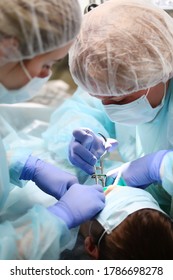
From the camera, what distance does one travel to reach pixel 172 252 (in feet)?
3.29

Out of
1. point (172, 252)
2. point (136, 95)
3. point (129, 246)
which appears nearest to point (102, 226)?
point (129, 246)

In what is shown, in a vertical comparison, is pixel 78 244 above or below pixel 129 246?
below

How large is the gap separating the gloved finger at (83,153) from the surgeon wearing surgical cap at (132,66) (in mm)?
109

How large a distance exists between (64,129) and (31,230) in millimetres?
662

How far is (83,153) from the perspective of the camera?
1.37 metres

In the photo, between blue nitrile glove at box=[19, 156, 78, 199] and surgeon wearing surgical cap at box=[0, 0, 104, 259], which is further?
blue nitrile glove at box=[19, 156, 78, 199]

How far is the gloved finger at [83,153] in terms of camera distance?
1365 mm

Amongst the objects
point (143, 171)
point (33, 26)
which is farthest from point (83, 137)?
point (33, 26)

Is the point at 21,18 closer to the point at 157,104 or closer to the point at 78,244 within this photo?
the point at 157,104

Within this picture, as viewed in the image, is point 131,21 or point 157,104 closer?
point 131,21

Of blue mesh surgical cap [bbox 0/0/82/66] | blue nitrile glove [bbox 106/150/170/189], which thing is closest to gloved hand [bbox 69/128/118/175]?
blue nitrile glove [bbox 106/150/170/189]

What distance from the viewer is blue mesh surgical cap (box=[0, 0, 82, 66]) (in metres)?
0.77

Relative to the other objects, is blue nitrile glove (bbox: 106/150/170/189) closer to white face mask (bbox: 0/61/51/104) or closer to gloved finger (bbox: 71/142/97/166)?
gloved finger (bbox: 71/142/97/166)
